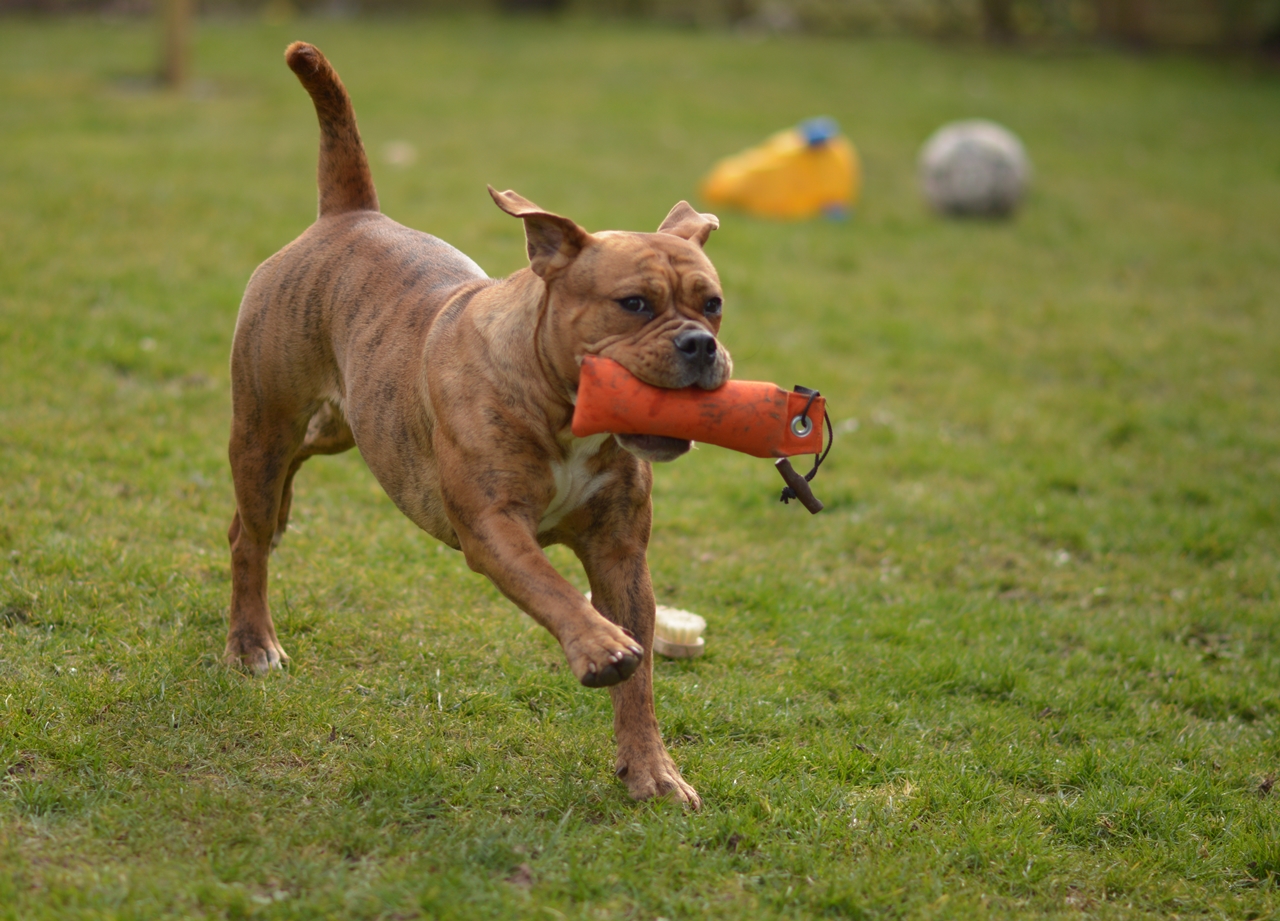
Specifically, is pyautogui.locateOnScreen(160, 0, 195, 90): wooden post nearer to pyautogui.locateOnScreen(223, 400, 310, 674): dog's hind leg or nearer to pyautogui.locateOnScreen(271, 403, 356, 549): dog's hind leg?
pyautogui.locateOnScreen(271, 403, 356, 549): dog's hind leg

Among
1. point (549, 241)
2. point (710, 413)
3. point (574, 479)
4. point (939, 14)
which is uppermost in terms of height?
point (939, 14)

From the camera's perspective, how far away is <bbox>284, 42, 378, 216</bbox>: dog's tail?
495cm

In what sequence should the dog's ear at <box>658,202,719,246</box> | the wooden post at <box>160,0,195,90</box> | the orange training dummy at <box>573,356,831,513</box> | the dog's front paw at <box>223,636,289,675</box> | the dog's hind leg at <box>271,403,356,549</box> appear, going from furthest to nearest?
the wooden post at <box>160,0,195,90</box> → the dog's hind leg at <box>271,403,356,549</box> → the dog's front paw at <box>223,636,289,675</box> → the dog's ear at <box>658,202,719,246</box> → the orange training dummy at <box>573,356,831,513</box>

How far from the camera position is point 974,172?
13117mm

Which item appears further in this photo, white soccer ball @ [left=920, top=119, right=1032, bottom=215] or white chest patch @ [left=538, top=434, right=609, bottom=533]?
white soccer ball @ [left=920, top=119, right=1032, bottom=215]

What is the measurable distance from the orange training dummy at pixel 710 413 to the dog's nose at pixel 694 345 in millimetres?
112

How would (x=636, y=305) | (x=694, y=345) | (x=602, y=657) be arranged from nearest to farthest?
(x=602, y=657) → (x=694, y=345) → (x=636, y=305)

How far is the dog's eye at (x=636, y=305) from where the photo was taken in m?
3.93

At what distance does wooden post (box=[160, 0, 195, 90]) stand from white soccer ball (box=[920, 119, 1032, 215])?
9.25 meters

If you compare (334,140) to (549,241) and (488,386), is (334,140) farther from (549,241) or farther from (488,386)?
(488,386)

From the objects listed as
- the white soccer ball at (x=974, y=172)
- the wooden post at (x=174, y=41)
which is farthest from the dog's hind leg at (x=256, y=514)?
the wooden post at (x=174, y=41)

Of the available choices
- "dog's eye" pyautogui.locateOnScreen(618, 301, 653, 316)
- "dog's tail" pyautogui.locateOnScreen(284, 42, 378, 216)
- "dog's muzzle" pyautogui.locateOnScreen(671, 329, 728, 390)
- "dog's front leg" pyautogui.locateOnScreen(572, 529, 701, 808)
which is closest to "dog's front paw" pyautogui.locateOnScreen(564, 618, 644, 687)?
"dog's front leg" pyautogui.locateOnScreen(572, 529, 701, 808)

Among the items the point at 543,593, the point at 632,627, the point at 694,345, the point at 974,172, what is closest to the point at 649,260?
the point at 694,345

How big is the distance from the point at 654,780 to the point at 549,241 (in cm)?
185
